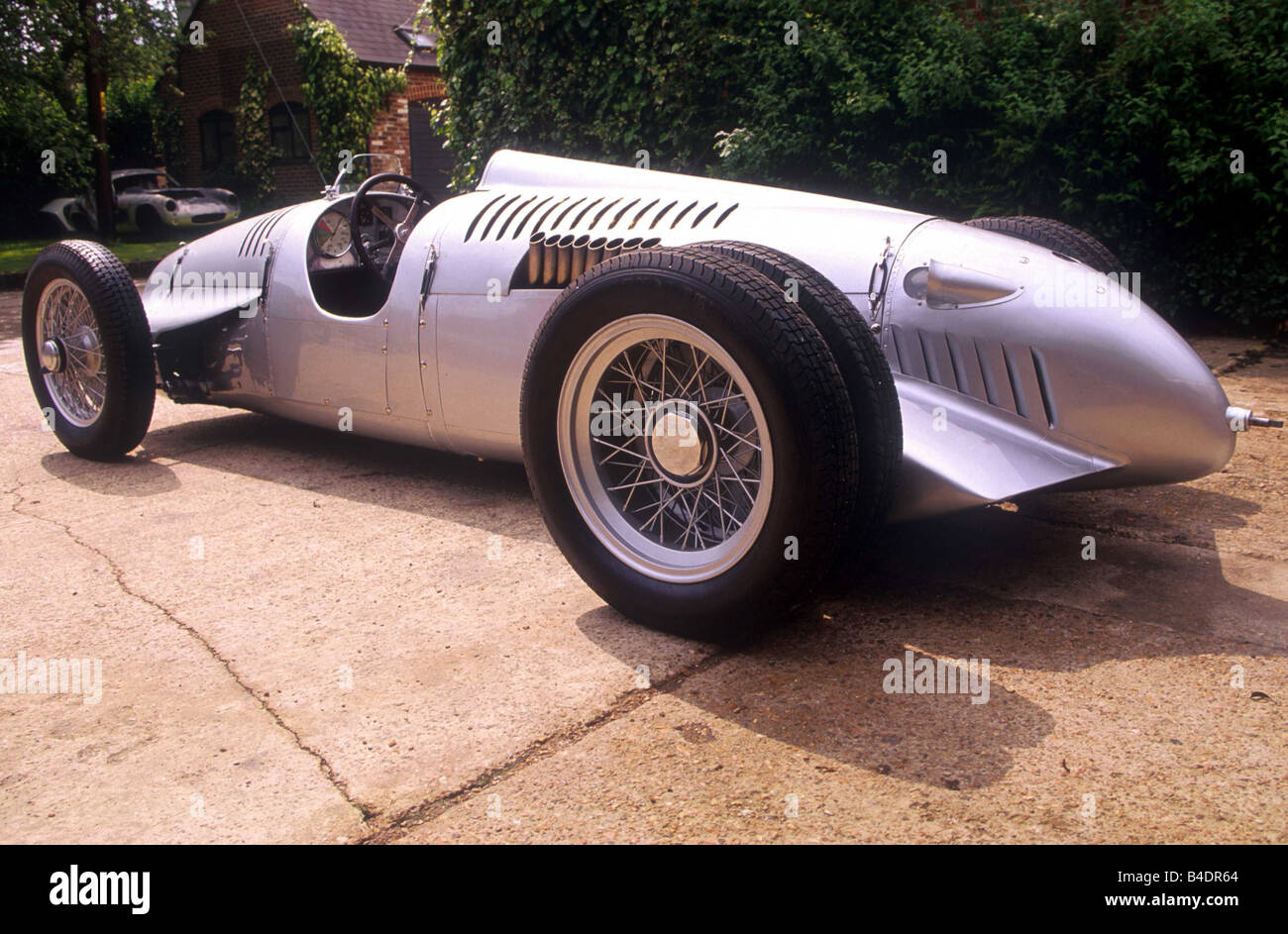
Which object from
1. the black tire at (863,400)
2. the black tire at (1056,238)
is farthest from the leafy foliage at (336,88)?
the black tire at (863,400)

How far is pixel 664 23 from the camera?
8.21 m

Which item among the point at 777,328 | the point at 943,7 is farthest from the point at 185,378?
the point at 943,7

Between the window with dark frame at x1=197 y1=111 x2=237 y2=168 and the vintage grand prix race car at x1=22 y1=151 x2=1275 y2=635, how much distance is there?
22669mm

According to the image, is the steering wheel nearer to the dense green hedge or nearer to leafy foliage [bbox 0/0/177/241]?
the dense green hedge

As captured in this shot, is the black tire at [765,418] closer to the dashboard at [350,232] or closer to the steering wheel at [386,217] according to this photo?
the steering wheel at [386,217]

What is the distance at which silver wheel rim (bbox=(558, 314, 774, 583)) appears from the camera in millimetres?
2729

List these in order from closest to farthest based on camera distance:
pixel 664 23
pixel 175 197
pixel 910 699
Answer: pixel 910 699
pixel 664 23
pixel 175 197

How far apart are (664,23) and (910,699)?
710 centimetres

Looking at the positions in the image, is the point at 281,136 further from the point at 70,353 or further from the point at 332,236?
the point at 332,236

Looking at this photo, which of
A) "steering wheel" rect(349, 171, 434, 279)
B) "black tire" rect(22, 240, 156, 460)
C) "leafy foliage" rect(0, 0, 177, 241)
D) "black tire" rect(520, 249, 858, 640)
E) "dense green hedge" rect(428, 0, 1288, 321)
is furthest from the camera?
"leafy foliage" rect(0, 0, 177, 241)

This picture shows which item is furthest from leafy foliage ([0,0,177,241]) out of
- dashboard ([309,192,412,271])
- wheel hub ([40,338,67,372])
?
dashboard ([309,192,412,271])

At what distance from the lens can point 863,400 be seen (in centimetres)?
255
